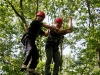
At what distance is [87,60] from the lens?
18.2 metres

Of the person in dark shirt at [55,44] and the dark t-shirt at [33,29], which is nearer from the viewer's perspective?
the dark t-shirt at [33,29]

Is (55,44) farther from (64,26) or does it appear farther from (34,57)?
(64,26)

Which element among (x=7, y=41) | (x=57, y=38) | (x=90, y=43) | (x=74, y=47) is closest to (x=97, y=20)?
(x=74, y=47)

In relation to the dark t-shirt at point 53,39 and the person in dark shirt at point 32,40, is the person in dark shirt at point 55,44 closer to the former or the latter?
the dark t-shirt at point 53,39

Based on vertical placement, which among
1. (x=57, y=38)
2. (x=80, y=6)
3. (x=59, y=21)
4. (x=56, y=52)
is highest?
(x=80, y=6)

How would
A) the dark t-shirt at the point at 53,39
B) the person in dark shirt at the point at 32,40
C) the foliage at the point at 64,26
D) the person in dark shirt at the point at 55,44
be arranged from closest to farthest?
the person in dark shirt at the point at 32,40 → the person in dark shirt at the point at 55,44 → the dark t-shirt at the point at 53,39 → the foliage at the point at 64,26

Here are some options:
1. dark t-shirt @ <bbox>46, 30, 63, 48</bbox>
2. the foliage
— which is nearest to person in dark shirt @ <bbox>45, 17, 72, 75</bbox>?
dark t-shirt @ <bbox>46, 30, 63, 48</bbox>

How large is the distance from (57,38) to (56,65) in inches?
30.9

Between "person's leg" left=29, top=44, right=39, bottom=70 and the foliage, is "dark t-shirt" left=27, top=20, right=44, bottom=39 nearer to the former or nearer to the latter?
"person's leg" left=29, top=44, right=39, bottom=70

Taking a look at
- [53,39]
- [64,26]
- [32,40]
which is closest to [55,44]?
[53,39]

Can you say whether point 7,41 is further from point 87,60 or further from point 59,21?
point 59,21

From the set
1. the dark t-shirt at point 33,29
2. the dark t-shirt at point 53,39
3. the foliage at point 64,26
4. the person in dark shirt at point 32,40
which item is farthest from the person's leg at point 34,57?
the foliage at point 64,26

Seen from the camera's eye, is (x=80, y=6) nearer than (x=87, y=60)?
No

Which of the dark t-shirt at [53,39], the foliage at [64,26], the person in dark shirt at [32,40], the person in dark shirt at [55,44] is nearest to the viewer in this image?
the person in dark shirt at [32,40]
